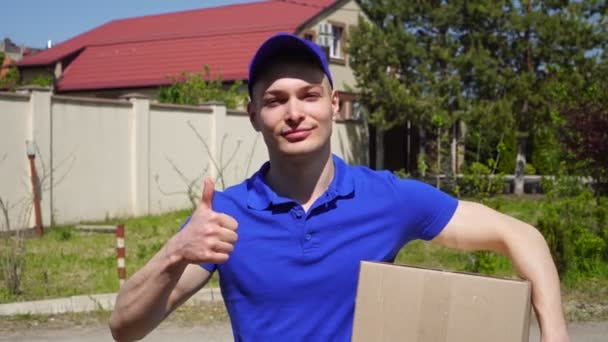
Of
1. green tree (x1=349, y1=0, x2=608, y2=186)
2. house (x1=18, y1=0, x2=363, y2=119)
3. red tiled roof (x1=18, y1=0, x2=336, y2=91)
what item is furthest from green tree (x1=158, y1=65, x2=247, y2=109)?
green tree (x1=349, y1=0, x2=608, y2=186)

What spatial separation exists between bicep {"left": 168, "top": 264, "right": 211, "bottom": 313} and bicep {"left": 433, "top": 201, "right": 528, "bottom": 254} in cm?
63

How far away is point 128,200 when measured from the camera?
18.8m

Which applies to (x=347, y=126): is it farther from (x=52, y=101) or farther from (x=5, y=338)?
(x=5, y=338)

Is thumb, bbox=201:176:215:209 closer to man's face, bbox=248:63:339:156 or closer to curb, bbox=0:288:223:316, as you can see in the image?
man's face, bbox=248:63:339:156

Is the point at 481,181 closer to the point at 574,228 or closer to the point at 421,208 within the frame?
the point at 574,228

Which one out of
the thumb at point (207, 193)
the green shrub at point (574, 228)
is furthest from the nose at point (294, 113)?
the green shrub at point (574, 228)

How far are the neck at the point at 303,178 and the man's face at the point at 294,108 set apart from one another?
37 mm

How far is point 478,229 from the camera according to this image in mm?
2238

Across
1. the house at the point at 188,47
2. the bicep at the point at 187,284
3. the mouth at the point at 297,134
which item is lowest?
the bicep at the point at 187,284

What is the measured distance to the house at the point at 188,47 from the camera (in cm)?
3030

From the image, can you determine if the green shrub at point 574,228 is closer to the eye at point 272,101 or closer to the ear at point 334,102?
the ear at point 334,102

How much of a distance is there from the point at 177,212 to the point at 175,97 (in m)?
5.77

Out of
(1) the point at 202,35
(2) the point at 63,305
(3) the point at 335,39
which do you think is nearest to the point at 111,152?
(2) the point at 63,305

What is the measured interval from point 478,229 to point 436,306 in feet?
1.41
